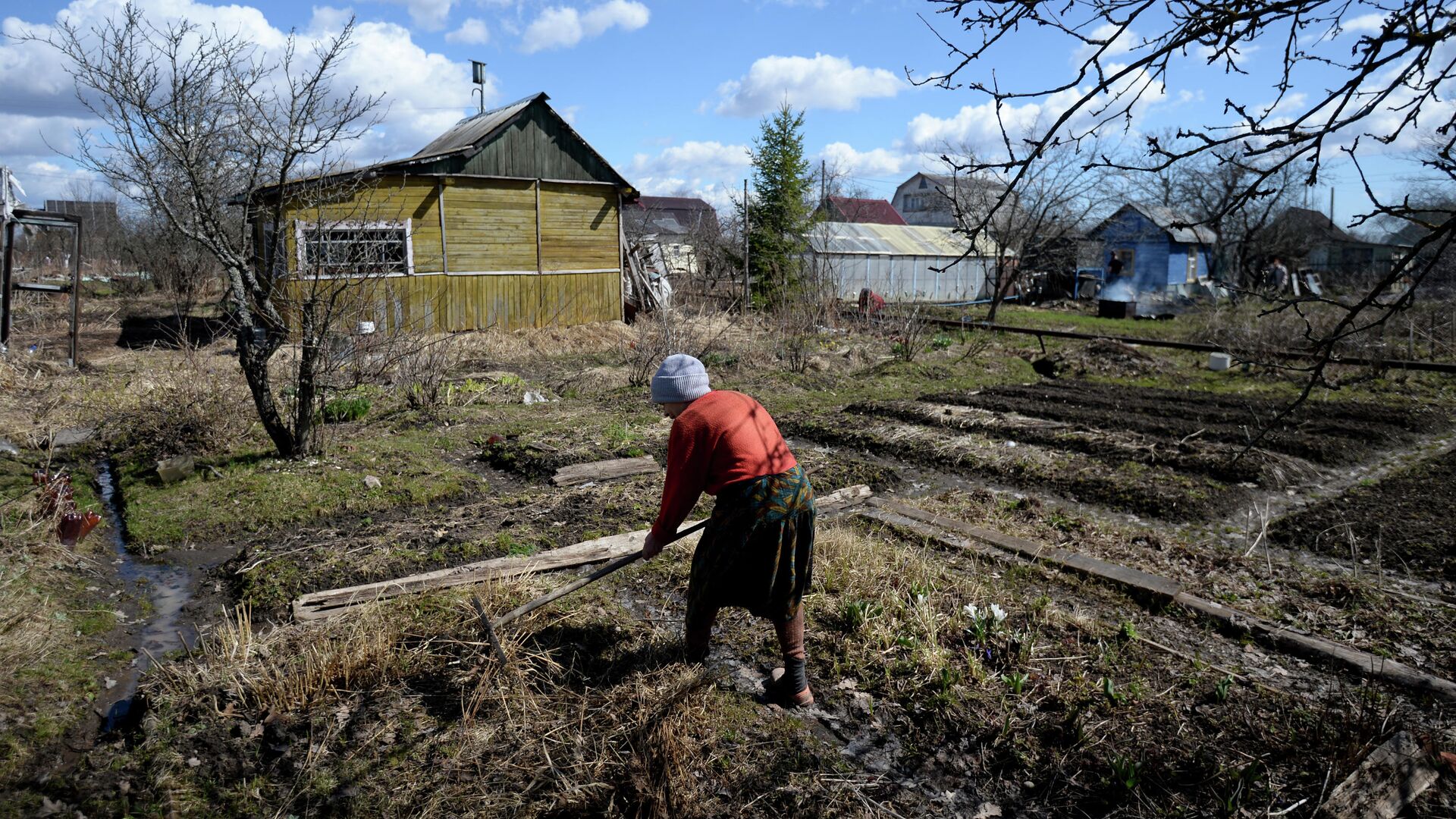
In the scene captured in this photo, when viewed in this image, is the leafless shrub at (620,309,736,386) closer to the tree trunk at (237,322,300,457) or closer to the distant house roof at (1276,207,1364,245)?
the tree trunk at (237,322,300,457)

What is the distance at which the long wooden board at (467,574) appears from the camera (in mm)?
4688

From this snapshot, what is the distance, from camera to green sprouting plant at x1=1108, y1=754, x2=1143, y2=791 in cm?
313

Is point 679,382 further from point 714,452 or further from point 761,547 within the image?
point 761,547

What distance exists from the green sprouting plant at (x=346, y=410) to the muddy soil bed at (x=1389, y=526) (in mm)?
8790

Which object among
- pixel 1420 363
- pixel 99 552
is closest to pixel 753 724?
pixel 99 552

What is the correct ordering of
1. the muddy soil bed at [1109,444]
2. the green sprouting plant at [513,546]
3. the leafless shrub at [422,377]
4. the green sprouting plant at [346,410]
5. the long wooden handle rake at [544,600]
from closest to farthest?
the long wooden handle rake at [544,600]
the green sprouting plant at [513,546]
the muddy soil bed at [1109,444]
the green sprouting plant at [346,410]
the leafless shrub at [422,377]

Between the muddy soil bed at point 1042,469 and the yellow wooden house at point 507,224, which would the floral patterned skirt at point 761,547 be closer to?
the muddy soil bed at point 1042,469

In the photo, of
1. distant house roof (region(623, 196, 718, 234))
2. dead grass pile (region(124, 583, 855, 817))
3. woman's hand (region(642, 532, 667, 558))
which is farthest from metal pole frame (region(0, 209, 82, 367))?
distant house roof (region(623, 196, 718, 234))

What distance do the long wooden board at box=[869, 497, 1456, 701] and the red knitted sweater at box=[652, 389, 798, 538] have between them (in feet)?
8.75

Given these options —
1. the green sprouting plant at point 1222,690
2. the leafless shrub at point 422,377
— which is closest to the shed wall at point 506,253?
the leafless shrub at point 422,377

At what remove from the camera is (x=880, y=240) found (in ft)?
93.8

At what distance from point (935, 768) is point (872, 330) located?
12720 mm

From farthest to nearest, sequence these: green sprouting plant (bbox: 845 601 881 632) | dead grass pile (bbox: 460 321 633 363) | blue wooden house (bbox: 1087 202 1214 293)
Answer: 1. blue wooden house (bbox: 1087 202 1214 293)
2. dead grass pile (bbox: 460 321 633 363)
3. green sprouting plant (bbox: 845 601 881 632)

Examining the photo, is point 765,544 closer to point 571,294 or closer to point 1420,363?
point 1420,363
